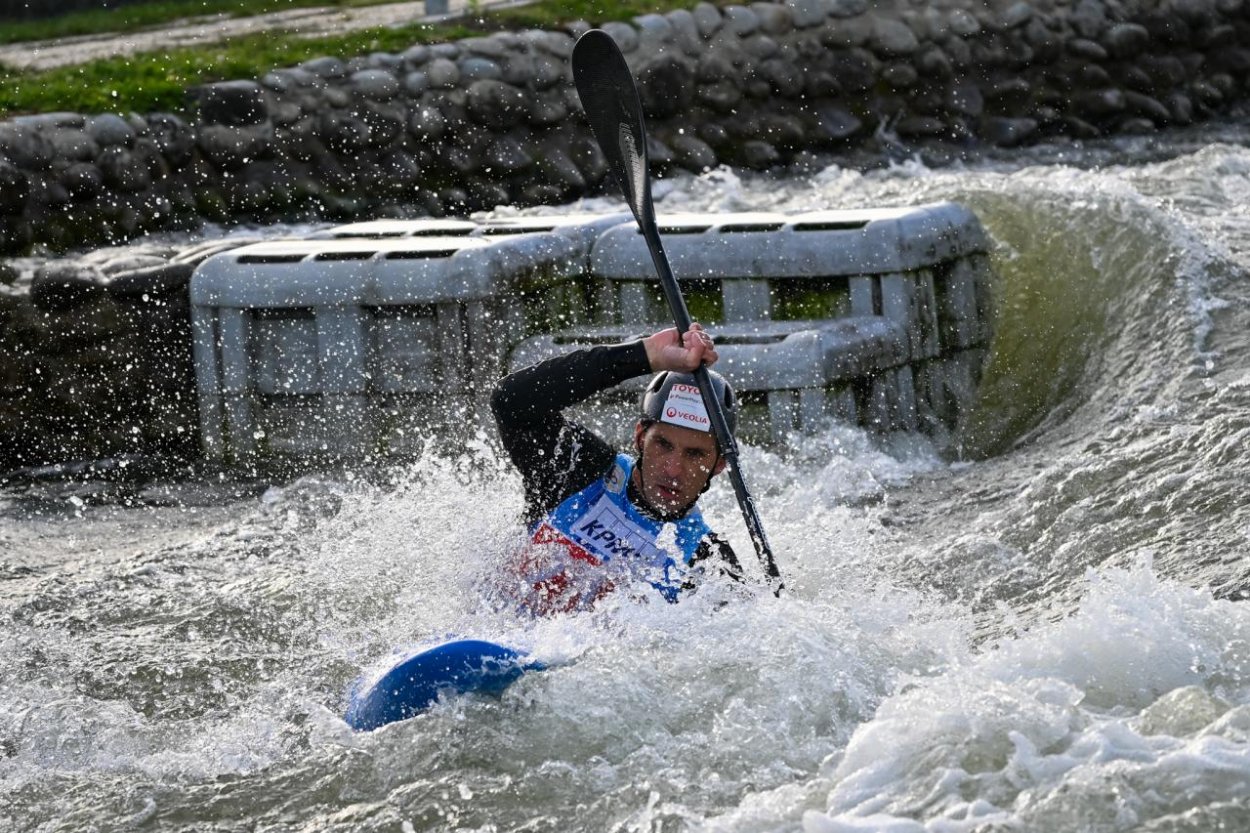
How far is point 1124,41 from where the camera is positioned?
13289 millimetres

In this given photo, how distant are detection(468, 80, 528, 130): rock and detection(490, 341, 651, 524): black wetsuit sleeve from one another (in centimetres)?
707

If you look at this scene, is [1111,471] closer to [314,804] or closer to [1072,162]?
[314,804]

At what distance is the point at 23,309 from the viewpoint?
7.26 meters

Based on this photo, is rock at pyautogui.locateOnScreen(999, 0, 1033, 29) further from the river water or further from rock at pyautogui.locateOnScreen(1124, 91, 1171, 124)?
the river water

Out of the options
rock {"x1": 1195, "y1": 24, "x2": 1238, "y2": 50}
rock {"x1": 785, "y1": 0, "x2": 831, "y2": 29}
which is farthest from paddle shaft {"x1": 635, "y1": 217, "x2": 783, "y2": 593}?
rock {"x1": 1195, "y1": 24, "x2": 1238, "y2": 50}

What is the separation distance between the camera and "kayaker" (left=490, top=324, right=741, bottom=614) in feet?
14.7

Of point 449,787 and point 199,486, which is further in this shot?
point 199,486

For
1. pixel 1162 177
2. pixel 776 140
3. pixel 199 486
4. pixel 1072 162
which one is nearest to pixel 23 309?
pixel 199 486

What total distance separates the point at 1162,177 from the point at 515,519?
479 centimetres

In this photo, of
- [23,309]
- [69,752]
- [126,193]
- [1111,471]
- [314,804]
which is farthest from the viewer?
[126,193]

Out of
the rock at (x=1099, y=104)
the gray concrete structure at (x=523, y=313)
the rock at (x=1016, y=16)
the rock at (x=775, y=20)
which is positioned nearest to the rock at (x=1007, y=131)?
the rock at (x=1099, y=104)

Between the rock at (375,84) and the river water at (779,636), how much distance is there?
5024 millimetres

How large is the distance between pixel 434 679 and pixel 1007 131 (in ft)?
32.0

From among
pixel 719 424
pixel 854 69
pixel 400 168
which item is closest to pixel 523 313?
pixel 719 424
